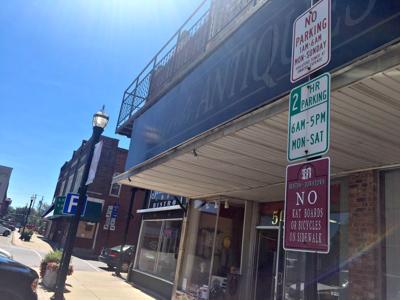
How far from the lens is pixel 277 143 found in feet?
18.8

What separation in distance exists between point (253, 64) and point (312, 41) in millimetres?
2516

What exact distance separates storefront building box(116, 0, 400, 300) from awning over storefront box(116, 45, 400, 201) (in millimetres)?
19

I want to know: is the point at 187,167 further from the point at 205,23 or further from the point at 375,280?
the point at 375,280

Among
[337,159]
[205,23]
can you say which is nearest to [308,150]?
[337,159]

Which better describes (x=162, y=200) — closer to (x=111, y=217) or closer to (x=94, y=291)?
(x=94, y=291)

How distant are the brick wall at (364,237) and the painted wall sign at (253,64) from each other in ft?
7.98

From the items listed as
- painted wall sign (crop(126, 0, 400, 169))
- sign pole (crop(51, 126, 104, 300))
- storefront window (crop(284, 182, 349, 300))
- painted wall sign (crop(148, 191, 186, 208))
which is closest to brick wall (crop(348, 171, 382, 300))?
storefront window (crop(284, 182, 349, 300))

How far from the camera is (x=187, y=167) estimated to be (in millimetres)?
8117

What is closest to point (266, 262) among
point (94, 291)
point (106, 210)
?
point (94, 291)

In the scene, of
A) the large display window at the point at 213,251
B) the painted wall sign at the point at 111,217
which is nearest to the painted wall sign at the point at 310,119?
the large display window at the point at 213,251

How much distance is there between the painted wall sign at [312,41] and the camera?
316cm

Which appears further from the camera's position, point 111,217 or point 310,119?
point 111,217

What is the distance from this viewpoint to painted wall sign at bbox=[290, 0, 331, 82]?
316 cm

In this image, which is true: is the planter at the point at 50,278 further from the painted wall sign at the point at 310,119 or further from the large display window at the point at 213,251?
the painted wall sign at the point at 310,119
